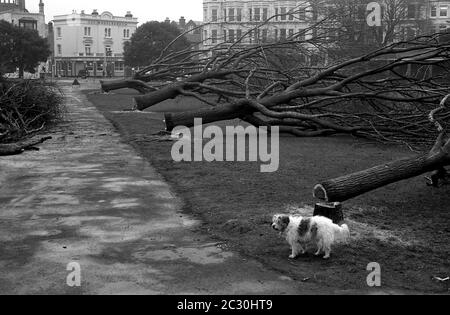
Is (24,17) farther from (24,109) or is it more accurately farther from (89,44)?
(24,109)

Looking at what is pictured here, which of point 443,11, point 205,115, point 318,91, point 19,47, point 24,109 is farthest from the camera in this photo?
point 19,47

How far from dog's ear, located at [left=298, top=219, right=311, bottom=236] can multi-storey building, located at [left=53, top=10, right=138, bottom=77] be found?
8954 cm

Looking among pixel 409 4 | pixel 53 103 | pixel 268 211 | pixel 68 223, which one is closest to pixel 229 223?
pixel 268 211

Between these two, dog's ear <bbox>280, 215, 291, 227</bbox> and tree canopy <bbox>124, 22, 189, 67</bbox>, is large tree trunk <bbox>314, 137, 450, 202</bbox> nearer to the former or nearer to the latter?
dog's ear <bbox>280, 215, 291, 227</bbox>

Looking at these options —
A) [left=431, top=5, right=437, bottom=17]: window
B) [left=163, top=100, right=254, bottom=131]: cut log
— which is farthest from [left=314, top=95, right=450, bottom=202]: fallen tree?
[left=431, top=5, right=437, bottom=17]: window

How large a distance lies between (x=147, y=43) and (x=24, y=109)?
51565 mm

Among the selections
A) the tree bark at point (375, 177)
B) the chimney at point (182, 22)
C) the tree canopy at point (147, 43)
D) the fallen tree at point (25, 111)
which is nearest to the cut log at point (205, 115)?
the fallen tree at point (25, 111)

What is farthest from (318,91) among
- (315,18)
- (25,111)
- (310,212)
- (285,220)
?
(315,18)

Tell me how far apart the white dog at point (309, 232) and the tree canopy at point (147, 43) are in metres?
64.6

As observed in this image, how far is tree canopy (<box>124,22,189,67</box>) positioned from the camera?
231 feet

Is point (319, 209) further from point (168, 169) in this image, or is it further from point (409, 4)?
point (409, 4)

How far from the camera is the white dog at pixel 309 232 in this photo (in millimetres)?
6844

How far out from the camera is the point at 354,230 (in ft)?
26.6

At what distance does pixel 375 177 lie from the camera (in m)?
9.00
